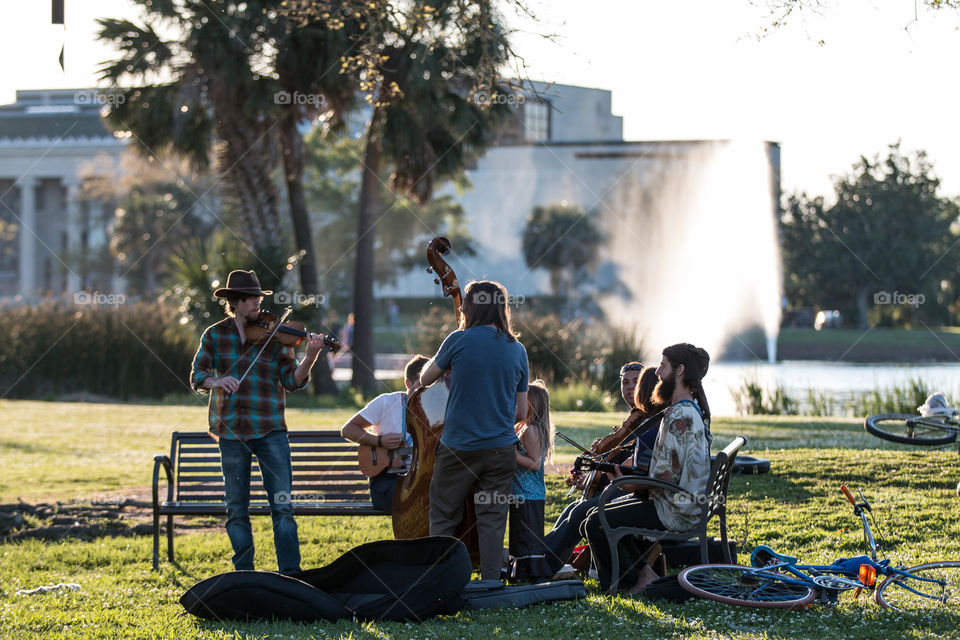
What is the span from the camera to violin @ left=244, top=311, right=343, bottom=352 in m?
6.49

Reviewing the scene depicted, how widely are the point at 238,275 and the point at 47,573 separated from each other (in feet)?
7.76

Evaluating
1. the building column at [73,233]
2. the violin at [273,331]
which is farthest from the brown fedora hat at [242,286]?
the building column at [73,233]

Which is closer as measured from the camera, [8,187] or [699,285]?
[699,285]

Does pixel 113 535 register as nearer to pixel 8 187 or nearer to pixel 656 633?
pixel 656 633

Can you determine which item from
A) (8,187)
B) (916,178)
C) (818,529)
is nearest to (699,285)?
(916,178)

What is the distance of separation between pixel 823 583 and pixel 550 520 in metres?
3.23

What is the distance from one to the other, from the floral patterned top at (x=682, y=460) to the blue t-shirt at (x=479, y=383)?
84cm

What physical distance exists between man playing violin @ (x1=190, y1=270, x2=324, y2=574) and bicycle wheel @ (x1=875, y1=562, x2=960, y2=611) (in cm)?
322

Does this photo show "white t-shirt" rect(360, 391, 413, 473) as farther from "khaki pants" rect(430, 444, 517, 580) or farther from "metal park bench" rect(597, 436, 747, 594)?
"metal park bench" rect(597, 436, 747, 594)

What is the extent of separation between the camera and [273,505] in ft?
21.6

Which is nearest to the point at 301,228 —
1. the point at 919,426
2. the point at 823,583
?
the point at 919,426

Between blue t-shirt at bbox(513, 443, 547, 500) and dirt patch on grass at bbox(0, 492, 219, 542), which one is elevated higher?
blue t-shirt at bbox(513, 443, 547, 500)

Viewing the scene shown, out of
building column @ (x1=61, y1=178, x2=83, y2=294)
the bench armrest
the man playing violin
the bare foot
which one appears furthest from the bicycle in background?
building column @ (x1=61, y1=178, x2=83, y2=294)

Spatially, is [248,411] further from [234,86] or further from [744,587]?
[234,86]
